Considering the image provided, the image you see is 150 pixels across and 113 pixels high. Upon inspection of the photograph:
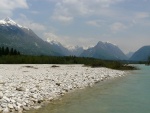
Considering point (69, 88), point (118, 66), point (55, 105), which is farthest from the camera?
point (118, 66)

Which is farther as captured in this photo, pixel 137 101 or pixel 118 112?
pixel 137 101

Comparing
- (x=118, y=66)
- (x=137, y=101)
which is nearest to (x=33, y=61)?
(x=118, y=66)

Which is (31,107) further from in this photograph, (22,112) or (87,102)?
(87,102)

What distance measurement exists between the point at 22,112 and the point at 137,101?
9.94m

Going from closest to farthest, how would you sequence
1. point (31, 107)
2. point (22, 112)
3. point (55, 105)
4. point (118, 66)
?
1. point (22, 112)
2. point (31, 107)
3. point (55, 105)
4. point (118, 66)

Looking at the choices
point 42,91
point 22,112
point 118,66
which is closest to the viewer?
point 22,112

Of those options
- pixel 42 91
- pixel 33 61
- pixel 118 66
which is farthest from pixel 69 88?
pixel 33 61

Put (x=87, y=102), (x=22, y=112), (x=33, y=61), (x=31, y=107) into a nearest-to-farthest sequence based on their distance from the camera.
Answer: (x=22, y=112) < (x=31, y=107) < (x=87, y=102) < (x=33, y=61)

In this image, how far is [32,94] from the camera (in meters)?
20.9

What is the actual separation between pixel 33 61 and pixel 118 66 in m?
38.3

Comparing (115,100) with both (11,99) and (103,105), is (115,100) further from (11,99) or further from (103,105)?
(11,99)

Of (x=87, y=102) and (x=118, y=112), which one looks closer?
(x=118, y=112)

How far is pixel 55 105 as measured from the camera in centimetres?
1895

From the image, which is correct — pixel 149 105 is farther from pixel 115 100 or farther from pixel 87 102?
pixel 87 102
